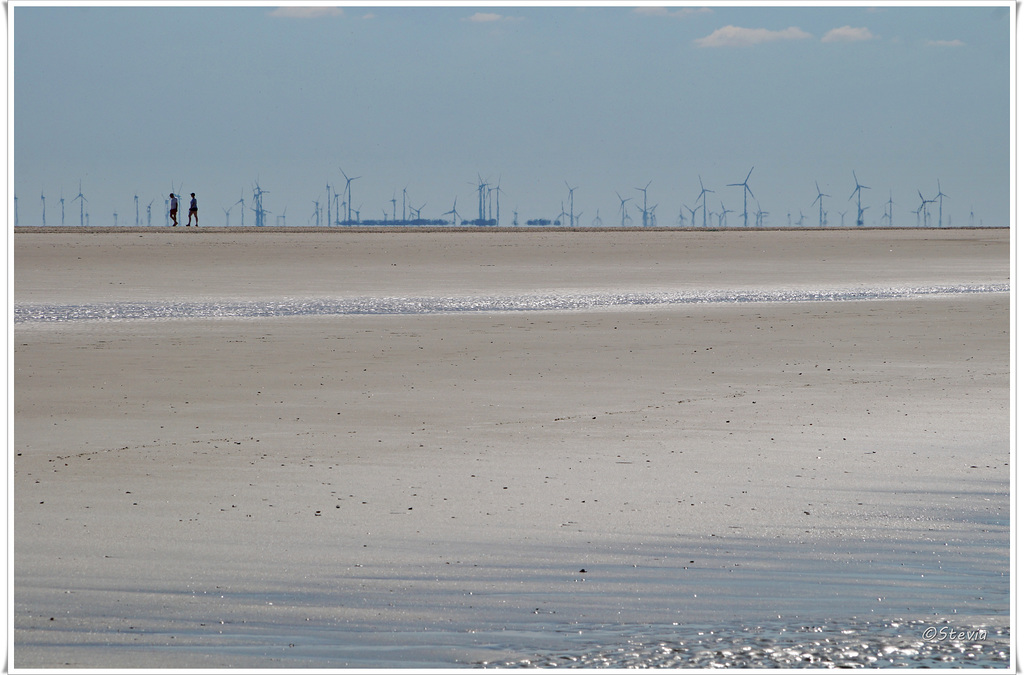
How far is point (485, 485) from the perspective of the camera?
7.80m

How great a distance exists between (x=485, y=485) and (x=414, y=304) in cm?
1337

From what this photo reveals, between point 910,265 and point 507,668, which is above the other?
point 910,265

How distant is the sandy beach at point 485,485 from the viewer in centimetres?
531

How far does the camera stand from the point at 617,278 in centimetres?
2836

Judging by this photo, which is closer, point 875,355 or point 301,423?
point 301,423

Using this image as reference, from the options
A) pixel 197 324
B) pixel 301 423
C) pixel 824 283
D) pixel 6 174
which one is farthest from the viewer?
pixel 824 283

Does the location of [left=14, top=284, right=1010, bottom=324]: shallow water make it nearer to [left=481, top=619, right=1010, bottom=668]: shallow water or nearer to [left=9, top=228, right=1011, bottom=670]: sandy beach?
[left=9, top=228, right=1011, bottom=670]: sandy beach

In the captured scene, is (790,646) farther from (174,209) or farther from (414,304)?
(174,209)

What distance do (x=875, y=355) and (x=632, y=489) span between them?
7.73 m

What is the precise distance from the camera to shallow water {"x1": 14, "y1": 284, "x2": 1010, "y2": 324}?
1881 centimetres

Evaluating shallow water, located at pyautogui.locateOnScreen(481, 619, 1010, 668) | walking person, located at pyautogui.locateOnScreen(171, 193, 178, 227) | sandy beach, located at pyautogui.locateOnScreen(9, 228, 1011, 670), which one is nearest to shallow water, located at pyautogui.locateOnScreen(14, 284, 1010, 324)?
sandy beach, located at pyautogui.locateOnScreen(9, 228, 1011, 670)
